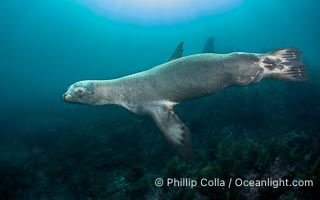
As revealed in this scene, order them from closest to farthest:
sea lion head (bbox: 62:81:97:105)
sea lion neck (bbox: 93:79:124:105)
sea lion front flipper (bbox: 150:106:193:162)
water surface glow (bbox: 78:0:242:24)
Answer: sea lion front flipper (bbox: 150:106:193:162) < sea lion head (bbox: 62:81:97:105) < sea lion neck (bbox: 93:79:124:105) < water surface glow (bbox: 78:0:242:24)

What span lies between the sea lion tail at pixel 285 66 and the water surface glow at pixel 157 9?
3295 inches

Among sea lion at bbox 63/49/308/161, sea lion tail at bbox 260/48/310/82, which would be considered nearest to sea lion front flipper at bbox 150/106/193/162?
sea lion at bbox 63/49/308/161

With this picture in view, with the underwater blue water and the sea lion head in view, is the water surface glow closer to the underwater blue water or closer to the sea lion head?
the underwater blue water

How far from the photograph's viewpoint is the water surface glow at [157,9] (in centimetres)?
8731

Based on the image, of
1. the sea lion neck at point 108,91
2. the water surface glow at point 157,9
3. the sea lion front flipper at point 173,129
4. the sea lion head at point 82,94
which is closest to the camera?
the sea lion front flipper at point 173,129

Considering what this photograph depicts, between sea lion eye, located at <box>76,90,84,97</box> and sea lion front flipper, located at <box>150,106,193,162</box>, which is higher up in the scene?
sea lion eye, located at <box>76,90,84,97</box>

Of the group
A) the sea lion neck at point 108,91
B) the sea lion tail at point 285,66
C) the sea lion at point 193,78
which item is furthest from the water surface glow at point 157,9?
the sea lion neck at point 108,91

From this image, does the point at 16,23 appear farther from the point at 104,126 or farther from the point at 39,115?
the point at 104,126

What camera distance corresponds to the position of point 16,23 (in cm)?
8844

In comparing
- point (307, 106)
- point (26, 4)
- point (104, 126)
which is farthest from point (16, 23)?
point (307, 106)

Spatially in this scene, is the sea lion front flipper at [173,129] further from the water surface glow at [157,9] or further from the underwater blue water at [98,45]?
the water surface glow at [157,9]

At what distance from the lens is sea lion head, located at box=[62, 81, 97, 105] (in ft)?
18.2

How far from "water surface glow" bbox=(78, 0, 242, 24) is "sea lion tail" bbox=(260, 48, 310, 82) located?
8369cm

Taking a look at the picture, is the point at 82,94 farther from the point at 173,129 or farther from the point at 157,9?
the point at 157,9
